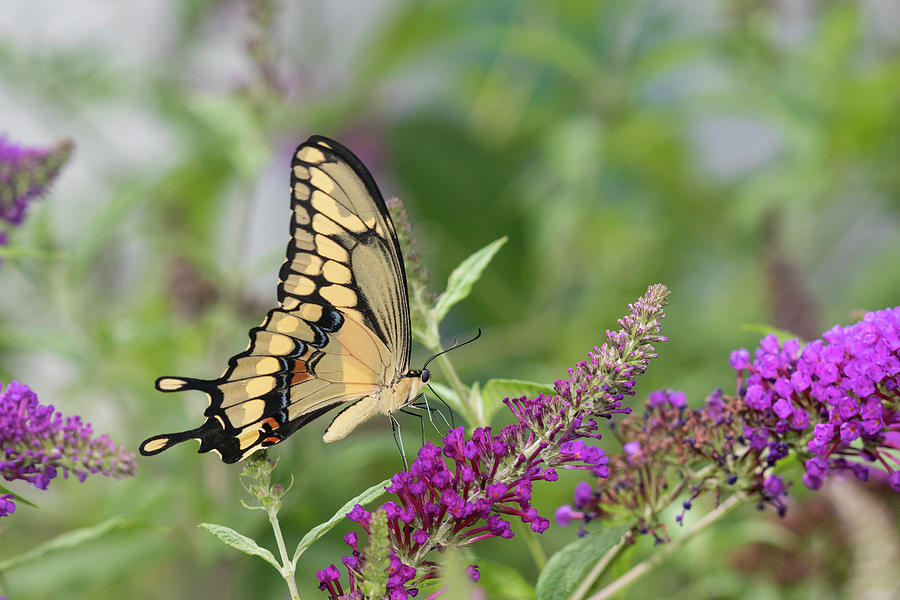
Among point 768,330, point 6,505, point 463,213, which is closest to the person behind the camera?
point 6,505

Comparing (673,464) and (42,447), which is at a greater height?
(42,447)

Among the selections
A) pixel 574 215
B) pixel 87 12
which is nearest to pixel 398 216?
pixel 574 215

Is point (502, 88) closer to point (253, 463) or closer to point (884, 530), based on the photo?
point (884, 530)

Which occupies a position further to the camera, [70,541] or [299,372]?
[299,372]

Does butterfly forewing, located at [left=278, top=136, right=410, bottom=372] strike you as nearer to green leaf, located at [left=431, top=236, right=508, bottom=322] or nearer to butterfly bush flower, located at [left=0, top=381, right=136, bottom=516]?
green leaf, located at [left=431, top=236, right=508, bottom=322]

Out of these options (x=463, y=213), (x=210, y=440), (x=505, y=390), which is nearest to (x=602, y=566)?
(x=505, y=390)

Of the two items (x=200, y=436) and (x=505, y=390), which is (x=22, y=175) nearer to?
(x=200, y=436)

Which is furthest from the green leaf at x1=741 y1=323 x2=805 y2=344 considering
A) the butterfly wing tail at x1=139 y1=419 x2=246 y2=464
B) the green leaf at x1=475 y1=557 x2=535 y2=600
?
the butterfly wing tail at x1=139 y1=419 x2=246 y2=464
